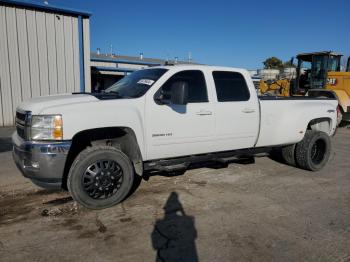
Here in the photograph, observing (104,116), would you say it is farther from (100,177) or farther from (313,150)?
(313,150)

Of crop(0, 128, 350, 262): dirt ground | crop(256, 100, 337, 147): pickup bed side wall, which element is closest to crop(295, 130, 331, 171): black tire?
crop(256, 100, 337, 147): pickup bed side wall

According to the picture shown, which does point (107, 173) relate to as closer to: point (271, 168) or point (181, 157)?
point (181, 157)

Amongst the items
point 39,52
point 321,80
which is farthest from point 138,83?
point 321,80

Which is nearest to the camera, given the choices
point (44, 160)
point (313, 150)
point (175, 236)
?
point (175, 236)

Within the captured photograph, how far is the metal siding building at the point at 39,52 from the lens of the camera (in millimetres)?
10914

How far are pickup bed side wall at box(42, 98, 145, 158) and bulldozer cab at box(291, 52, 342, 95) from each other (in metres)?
11.6

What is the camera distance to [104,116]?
4.00m

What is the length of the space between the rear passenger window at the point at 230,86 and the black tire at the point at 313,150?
1.79 metres

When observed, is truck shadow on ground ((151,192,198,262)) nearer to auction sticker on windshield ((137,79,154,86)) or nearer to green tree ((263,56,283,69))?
auction sticker on windshield ((137,79,154,86))

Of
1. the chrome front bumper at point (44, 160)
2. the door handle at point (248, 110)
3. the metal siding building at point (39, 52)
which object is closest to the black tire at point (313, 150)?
the door handle at point (248, 110)

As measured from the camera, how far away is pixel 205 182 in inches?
214

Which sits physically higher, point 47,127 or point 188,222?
point 47,127

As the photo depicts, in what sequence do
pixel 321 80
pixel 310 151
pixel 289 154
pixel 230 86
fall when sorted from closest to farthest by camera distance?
pixel 230 86 < pixel 310 151 < pixel 289 154 < pixel 321 80

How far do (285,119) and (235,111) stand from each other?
1227mm
